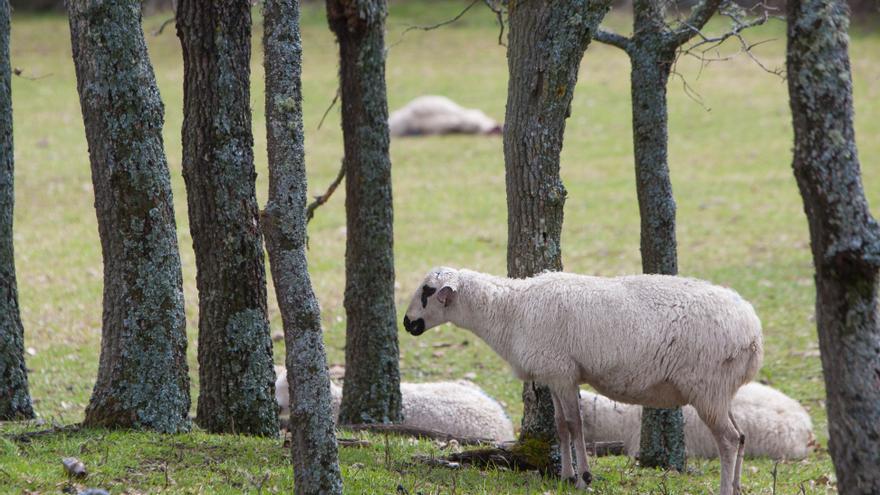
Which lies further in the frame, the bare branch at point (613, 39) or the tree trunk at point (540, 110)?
the bare branch at point (613, 39)

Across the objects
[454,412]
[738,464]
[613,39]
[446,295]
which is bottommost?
[454,412]

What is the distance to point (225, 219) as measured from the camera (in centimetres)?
900

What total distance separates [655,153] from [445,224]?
42.0 ft

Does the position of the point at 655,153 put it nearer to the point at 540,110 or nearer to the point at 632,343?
the point at 540,110

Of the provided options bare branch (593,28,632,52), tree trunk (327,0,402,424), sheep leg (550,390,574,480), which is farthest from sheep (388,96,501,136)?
sheep leg (550,390,574,480)

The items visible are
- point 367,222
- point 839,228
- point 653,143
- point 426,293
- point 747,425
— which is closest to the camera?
point 839,228

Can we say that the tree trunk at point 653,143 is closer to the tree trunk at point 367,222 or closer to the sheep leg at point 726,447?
the sheep leg at point 726,447

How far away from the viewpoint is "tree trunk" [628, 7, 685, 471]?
9.81 m

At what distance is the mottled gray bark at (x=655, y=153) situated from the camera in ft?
32.2

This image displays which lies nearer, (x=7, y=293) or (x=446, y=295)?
(x=446, y=295)

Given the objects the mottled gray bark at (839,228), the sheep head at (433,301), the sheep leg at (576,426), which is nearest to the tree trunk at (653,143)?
the sheep leg at (576,426)

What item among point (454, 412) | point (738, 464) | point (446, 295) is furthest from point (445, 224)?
point (738, 464)

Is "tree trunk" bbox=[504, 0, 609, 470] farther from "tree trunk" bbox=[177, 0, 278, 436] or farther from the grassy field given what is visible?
"tree trunk" bbox=[177, 0, 278, 436]

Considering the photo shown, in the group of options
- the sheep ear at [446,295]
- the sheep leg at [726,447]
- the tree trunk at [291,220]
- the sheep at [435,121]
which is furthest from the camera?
the sheep at [435,121]
